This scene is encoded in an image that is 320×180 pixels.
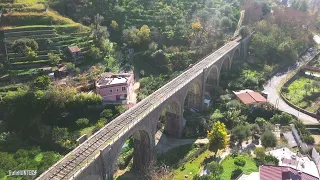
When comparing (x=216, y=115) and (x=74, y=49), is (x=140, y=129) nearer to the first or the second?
(x=216, y=115)

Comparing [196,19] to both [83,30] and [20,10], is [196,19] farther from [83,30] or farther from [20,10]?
[20,10]

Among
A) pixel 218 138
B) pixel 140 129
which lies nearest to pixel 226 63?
pixel 218 138

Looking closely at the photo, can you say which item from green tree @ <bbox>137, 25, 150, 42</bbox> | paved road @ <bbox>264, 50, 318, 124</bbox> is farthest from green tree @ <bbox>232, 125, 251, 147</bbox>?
green tree @ <bbox>137, 25, 150, 42</bbox>

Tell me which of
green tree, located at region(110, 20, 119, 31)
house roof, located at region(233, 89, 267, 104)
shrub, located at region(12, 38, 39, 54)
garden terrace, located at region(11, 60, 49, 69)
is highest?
green tree, located at region(110, 20, 119, 31)

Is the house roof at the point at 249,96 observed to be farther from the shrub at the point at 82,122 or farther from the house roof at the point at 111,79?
the shrub at the point at 82,122

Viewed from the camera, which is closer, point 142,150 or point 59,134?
point 142,150

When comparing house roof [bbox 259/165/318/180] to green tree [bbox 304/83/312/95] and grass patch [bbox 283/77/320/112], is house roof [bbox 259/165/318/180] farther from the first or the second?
green tree [bbox 304/83/312/95]

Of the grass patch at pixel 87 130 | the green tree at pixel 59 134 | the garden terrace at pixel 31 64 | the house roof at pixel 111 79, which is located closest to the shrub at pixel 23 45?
the garden terrace at pixel 31 64
